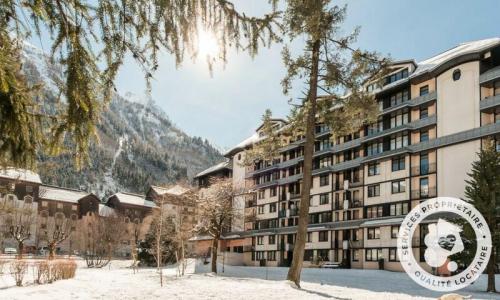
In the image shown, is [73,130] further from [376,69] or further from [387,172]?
[387,172]

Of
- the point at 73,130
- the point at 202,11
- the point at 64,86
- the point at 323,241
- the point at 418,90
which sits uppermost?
the point at 418,90

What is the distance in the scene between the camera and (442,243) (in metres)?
39.8

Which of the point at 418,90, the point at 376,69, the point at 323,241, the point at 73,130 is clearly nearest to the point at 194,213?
the point at 323,241

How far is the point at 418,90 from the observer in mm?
55125

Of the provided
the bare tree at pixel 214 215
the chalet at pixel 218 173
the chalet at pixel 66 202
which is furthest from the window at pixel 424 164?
the chalet at pixel 66 202

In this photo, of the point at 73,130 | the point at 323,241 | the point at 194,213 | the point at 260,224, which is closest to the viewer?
the point at 73,130

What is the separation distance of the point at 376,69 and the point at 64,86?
65.1ft

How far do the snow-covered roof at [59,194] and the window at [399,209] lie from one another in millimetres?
69764

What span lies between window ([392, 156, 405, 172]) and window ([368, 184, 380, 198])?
11.4 ft

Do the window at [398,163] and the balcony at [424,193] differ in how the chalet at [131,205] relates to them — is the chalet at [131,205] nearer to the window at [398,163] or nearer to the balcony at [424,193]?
the window at [398,163]

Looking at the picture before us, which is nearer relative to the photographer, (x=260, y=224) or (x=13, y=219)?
(x=13, y=219)

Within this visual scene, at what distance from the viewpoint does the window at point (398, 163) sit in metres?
55.8

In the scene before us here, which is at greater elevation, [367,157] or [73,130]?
[367,157]

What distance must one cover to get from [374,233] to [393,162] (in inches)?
338
